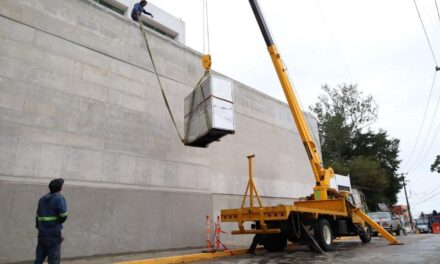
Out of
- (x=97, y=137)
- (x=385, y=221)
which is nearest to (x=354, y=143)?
(x=385, y=221)

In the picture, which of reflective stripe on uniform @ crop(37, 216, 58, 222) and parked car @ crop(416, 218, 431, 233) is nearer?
reflective stripe on uniform @ crop(37, 216, 58, 222)

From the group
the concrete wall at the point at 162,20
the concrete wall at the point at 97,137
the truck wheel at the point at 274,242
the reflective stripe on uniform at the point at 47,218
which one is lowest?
the truck wheel at the point at 274,242

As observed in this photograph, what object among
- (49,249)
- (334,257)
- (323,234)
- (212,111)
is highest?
(212,111)

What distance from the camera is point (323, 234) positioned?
1114 cm

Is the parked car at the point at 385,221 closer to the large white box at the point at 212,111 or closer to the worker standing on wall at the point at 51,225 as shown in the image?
the large white box at the point at 212,111

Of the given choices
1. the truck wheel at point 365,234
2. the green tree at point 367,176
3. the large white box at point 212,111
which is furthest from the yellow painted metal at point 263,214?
the green tree at point 367,176

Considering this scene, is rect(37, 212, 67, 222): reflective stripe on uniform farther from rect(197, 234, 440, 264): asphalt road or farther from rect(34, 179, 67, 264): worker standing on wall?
rect(197, 234, 440, 264): asphalt road

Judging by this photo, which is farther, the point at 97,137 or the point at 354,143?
the point at 354,143

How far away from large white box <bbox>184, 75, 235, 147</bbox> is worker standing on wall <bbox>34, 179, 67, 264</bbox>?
527 centimetres

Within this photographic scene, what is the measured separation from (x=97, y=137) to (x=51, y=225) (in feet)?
18.1

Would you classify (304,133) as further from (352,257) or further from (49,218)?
(49,218)

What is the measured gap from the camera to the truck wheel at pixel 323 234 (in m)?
11.0

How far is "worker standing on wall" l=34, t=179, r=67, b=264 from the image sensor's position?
540cm

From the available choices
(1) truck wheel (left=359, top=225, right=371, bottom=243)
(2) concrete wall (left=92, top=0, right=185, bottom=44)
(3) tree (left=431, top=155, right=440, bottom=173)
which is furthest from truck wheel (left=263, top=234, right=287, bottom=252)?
(3) tree (left=431, top=155, right=440, bottom=173)
